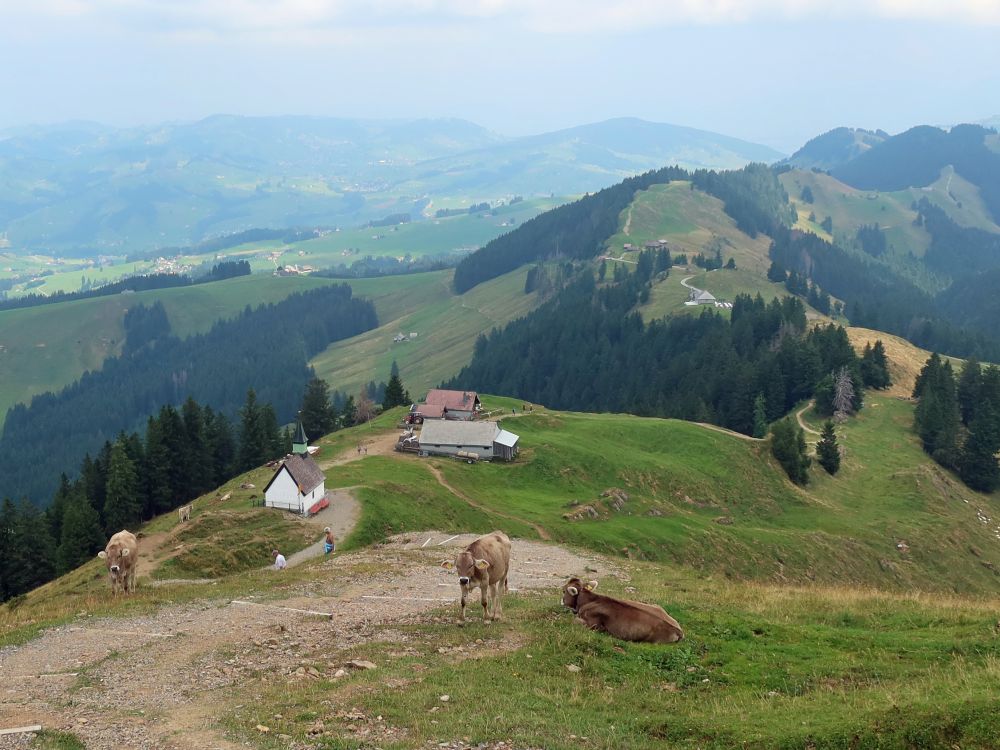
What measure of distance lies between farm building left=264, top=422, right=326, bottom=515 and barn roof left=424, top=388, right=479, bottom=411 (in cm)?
4092

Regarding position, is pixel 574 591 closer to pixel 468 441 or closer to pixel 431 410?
pixel 468 441

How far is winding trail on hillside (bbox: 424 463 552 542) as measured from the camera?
2534 inches

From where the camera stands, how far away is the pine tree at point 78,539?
74625 mm

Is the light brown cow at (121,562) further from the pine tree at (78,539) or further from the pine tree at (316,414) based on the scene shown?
the pine tree at (316,414)

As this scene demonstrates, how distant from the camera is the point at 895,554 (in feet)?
263

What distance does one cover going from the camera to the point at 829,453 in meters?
99.5

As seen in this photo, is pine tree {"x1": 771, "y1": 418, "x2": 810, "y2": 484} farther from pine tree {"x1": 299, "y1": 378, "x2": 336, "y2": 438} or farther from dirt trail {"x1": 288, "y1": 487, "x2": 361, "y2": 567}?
pine tree {"x1": 299, "y1": 378, "x2": 336, "y2": 438}

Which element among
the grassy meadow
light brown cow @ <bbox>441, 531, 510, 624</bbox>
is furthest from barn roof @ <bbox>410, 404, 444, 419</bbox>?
the grassy meadow

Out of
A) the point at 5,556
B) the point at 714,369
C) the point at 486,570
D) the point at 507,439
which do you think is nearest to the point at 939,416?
the point at 714,369

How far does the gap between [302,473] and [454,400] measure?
4385 cm

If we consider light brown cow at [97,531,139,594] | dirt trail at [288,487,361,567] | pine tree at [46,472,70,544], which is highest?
light brown cow at [97,531,139,594]

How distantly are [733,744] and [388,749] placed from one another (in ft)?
24.0

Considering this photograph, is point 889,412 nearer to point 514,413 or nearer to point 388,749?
point 514,413

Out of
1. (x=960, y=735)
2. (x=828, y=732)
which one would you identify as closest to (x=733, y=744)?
(x=828, y=732)
